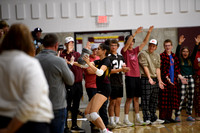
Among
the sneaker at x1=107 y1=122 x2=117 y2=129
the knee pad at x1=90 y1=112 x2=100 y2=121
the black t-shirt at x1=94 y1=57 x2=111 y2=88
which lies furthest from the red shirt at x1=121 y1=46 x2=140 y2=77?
the knee pad at x1=90 y1=112 x2=100 y2=121

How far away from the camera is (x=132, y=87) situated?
543 cm

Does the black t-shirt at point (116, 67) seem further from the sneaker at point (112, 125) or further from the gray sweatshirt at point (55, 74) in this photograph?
the gray sweatshirt at point (55, 74)

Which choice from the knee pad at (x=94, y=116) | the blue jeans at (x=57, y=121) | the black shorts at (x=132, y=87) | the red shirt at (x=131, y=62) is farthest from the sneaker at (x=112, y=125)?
the blue jeans at (x=57, y=121)

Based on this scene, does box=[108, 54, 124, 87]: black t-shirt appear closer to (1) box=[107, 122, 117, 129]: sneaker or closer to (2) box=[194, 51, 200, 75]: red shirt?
(1) box=[107, 122, 117, 129]: sneaker

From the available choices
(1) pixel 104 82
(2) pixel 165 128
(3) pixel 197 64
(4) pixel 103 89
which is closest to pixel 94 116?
(4) pixel 103 89

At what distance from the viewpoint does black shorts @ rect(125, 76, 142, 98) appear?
5.44 meters

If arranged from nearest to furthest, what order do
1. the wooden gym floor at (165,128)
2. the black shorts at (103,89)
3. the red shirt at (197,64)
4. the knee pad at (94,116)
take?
the knee pad at (94,116) < the black shorts at (103,89) < the wooden gym floor at (165,128) < the red shirt at (197,64)

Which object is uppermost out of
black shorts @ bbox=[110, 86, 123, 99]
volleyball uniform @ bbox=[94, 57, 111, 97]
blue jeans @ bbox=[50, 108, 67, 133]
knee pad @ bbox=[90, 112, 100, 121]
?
volleyball uniform @ bbox=[94, 57, 111, 97]

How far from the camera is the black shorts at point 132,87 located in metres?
5.44

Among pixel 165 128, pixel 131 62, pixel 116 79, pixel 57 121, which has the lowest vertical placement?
pixel 165 128

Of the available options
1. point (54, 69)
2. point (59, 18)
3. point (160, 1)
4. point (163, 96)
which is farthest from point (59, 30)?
point (54, 69)

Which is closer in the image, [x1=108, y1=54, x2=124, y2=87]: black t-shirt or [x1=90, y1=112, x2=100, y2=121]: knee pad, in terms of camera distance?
[x1=90, y1=112, x2=100, y2=121]: knee pad

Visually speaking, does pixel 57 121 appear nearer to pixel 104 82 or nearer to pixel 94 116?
pixel 94 116

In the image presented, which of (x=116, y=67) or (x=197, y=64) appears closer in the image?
(x=116, y=67)
